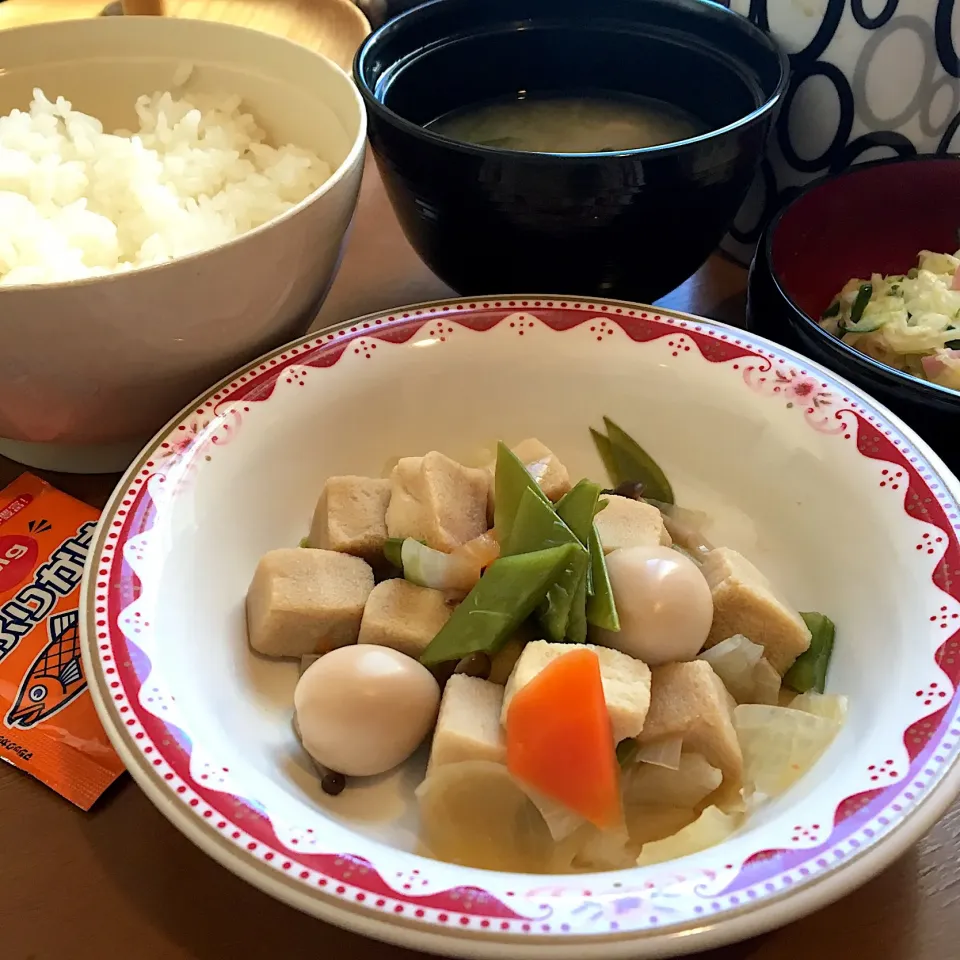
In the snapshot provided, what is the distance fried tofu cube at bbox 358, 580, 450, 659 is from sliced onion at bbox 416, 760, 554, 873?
4.9 inches

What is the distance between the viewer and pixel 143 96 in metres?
1.12

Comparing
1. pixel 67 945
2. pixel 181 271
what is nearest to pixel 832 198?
pixel 181 271

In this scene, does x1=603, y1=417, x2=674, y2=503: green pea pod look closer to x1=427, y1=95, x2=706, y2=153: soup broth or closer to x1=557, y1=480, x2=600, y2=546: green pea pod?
x1=557, y1=480, x2=600, y2=546: green pea pod

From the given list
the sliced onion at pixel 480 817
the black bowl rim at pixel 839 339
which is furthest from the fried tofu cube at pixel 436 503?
the black bowl rim at pixel 839 339

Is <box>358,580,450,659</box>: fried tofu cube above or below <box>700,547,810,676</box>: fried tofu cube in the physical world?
below

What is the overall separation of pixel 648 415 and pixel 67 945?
678mm

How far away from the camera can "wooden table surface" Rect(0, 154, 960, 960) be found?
63 centimetres

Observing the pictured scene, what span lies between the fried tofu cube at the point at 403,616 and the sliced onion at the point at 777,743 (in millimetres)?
255

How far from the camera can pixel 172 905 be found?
0.65 meters

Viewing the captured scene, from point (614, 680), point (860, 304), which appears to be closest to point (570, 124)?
point (860, 304)

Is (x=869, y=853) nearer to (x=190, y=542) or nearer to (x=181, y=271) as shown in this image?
(x=190, y=542)

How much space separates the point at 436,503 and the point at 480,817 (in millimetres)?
273

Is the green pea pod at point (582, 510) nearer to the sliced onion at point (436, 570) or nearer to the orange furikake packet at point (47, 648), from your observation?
the sliced onion at point (436, 570)

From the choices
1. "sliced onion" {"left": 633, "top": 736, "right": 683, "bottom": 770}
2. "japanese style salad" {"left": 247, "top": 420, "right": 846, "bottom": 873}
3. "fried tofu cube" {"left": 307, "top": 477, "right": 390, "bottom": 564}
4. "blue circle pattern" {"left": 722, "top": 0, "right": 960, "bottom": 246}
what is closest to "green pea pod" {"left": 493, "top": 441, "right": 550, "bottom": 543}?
"japanese style salad" {"left": 247, "top": 420, "right": 846, "bottom": 873}
